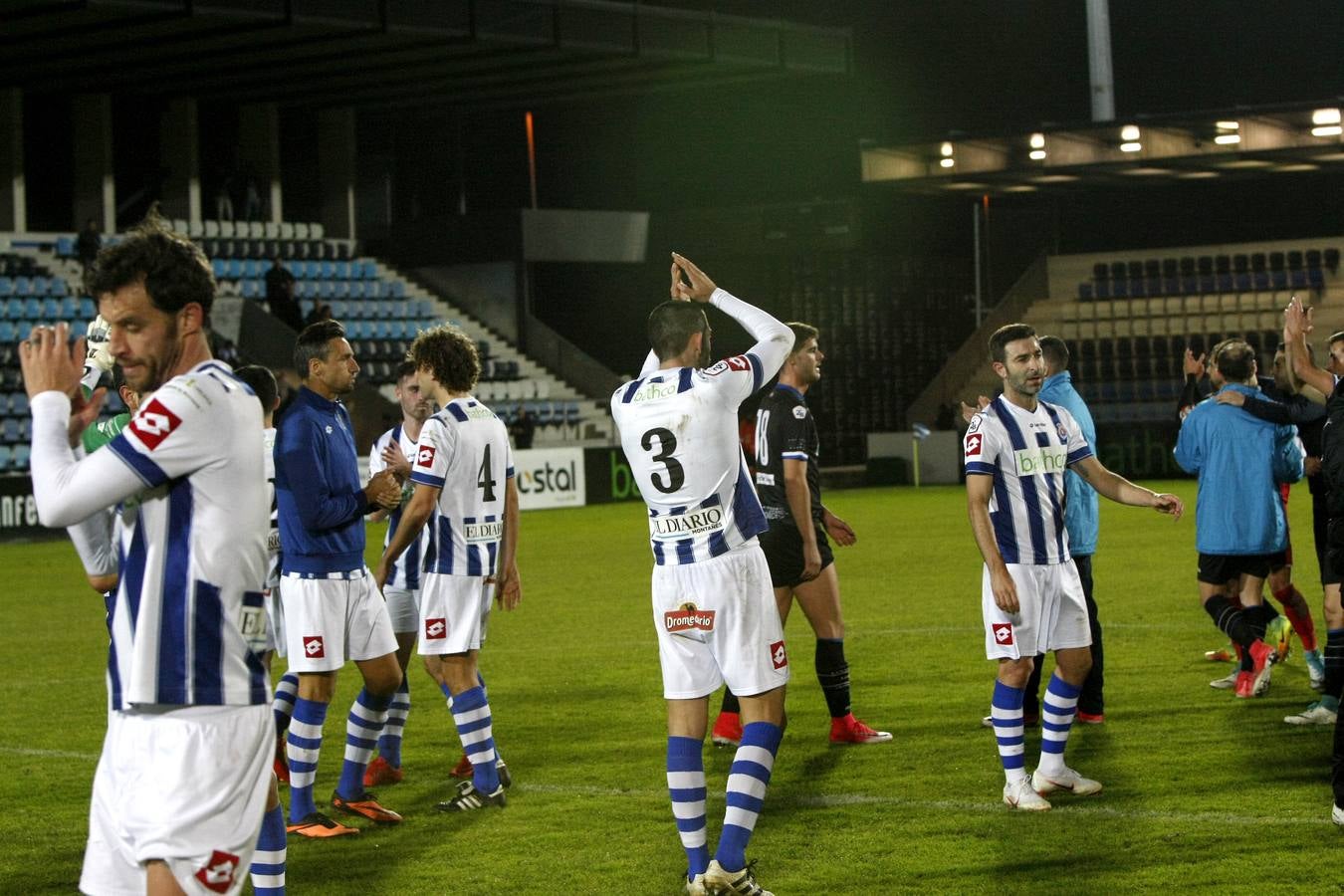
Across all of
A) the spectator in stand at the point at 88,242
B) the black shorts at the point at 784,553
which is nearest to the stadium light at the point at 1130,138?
the spectator in stand at the point at 88,242

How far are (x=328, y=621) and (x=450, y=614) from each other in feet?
2.42

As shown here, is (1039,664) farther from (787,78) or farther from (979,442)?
(787,78)

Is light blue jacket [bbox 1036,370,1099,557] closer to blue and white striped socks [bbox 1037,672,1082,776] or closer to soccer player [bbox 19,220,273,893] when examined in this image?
blue and white striped socks [bbox 1037,672,1082,776]

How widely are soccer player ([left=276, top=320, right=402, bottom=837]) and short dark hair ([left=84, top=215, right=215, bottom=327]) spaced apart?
251 centimetres

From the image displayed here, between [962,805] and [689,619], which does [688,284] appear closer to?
[689,619]

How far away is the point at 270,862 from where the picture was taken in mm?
4961

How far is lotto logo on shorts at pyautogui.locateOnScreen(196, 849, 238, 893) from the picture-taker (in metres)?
3.46

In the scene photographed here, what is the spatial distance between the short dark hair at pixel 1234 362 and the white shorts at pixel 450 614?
4.35 m

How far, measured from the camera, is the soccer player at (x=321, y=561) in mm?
6156

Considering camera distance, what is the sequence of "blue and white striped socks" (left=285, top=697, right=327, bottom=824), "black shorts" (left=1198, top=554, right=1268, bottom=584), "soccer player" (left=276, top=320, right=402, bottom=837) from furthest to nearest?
1. "black shorts" (left=1198, top=554, right=1268, bottom=584)
2. "blue and white striped socks" (left=285, top=697, right=327, bottom=824)
3. "soccer player" (left=276, top=320, right=402, bottom=837)

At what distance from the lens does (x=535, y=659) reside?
457 inches

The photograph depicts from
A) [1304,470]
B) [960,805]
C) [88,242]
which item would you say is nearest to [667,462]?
[960,805]

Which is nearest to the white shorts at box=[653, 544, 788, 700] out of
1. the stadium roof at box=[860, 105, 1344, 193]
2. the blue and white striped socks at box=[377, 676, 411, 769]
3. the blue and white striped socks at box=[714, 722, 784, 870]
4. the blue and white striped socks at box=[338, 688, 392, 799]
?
the blue and white striped socks at box=[714, 722, 784, 870]

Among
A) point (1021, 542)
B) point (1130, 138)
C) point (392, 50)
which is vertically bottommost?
point (1021, 542)
